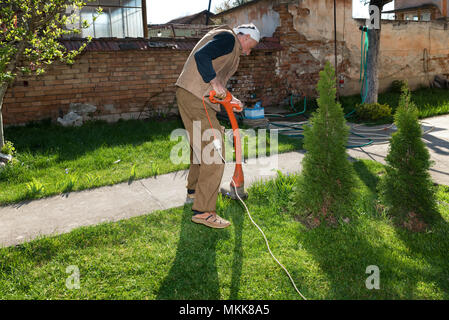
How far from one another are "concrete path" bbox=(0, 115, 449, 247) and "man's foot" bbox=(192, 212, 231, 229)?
57 cm

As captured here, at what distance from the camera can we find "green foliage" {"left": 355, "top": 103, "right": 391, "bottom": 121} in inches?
354

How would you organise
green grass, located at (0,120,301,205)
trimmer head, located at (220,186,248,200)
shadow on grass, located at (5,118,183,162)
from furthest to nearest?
1. shadow on grass, located at (5,118,183,162)
2. green grass, located at (0,120,301,205)
3. trimmer head, located at (220,186,248,200)

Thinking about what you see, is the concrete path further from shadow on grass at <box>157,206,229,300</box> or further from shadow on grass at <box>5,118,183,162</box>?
shadow on grass at <box>5,118,183,162</box>

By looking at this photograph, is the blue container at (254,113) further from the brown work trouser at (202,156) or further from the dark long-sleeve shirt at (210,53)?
the dark long-sleeve shirt at (210,53)

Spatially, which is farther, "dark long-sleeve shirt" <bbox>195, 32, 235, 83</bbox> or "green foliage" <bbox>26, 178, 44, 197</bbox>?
"green foliage" <bbox>26, 178, 44, 197</bbox>

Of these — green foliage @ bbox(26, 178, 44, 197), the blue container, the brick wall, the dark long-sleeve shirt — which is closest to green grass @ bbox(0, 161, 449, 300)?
green foliage @ bbox(26, 178, 44, 197)

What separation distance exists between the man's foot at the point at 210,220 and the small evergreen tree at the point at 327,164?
2.66ft

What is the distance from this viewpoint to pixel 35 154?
5.83m

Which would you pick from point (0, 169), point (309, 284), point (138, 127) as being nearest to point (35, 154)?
point (0, 169)

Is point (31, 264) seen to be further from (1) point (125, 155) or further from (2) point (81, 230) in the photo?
(1) point (125, 155)

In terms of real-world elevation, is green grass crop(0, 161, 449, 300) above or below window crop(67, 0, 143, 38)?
below

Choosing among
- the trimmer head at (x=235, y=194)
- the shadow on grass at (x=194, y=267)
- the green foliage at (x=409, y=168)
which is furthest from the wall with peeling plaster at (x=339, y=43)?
the shadow on grass at (x=194, y=267)

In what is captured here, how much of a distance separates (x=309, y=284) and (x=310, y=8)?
9.95m

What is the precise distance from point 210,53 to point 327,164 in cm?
150
